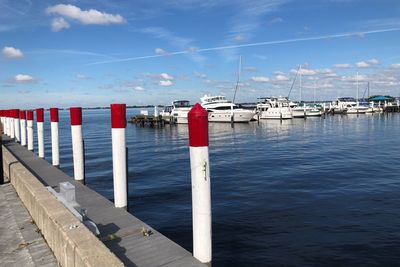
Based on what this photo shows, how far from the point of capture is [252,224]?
998 centimetres

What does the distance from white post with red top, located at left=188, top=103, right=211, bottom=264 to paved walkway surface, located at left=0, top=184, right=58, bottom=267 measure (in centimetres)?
180

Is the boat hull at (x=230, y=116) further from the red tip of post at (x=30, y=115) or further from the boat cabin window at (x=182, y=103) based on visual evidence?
the red tip of post at (x=30, y=115)

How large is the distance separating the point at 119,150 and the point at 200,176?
2785 millimetres

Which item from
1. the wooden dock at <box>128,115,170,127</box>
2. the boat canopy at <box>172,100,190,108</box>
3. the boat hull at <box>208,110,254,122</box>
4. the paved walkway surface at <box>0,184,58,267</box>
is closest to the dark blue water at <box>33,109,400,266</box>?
the paved walkway surface at <box>0,184,58,267</box>

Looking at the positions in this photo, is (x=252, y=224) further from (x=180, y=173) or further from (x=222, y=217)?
(x=180, y=173)

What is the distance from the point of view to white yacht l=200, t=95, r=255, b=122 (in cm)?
6450

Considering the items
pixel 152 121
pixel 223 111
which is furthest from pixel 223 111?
pixel 152 121

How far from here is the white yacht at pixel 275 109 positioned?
246 ft

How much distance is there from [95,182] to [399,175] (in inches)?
541

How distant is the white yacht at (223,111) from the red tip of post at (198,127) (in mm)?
59458

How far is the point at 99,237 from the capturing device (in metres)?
4.86

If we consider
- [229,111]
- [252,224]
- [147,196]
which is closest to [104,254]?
[252,224]

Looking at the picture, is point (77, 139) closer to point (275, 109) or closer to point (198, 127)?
point (198, 127)

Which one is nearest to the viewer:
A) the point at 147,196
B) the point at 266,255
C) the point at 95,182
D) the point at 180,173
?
the point at 266,255
